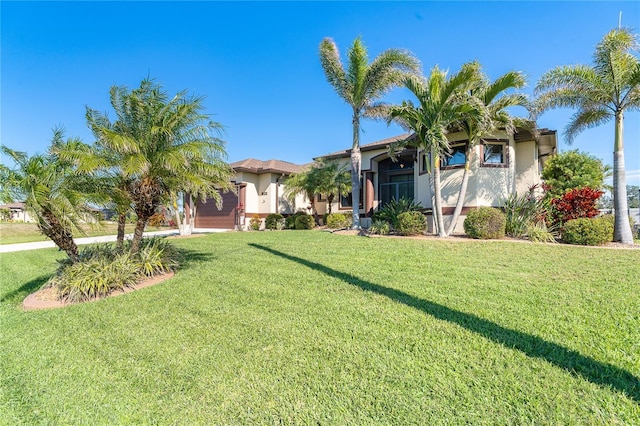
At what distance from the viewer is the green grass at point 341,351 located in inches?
102

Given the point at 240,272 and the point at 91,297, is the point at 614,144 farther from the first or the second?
the point at 91,297

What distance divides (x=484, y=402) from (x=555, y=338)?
5.71 feet

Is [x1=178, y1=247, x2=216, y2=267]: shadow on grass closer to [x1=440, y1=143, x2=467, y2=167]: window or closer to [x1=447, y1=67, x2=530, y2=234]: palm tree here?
[x1=447, y1=67, x2=530, y2=234]: palm tree

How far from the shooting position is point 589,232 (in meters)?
9.86

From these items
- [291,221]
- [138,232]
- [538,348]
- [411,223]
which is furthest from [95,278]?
[291,221]

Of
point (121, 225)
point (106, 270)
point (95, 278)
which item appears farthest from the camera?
point (121, 225)

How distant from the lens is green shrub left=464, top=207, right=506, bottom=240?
Result: 10.8 metres

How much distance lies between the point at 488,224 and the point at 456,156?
4169mm

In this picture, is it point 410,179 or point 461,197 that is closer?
point 461,197

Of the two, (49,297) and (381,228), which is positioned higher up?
(381,228)

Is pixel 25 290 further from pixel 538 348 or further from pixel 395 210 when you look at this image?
pixel 395 210

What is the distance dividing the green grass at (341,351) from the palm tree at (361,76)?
9568 mm

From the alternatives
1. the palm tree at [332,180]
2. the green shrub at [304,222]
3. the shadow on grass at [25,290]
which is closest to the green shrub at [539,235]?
the palm tree at [332,180]

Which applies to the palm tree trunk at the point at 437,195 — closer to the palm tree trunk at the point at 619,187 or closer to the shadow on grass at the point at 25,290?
the palm tree trunk at the point at 619,187
